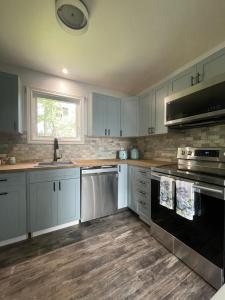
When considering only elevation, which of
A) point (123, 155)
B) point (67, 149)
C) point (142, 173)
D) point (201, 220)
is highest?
point (67, 149)

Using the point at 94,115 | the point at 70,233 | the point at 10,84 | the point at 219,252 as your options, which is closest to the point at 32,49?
the point at 10,84

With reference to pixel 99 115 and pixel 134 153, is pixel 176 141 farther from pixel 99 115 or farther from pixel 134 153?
pixel 99 115

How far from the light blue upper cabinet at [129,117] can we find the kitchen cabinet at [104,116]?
110mm

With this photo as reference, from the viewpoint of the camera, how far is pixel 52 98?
8.69 ft

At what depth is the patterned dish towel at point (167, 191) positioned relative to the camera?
5.25 ft

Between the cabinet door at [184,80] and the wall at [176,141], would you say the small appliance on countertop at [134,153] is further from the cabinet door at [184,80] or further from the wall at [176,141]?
the cabinet door at [184,80]

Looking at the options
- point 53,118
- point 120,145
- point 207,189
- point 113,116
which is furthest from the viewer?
point 120,145

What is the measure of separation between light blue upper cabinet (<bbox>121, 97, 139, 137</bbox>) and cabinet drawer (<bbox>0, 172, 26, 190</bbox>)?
1916 mm

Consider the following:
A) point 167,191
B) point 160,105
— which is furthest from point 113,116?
point 167,191

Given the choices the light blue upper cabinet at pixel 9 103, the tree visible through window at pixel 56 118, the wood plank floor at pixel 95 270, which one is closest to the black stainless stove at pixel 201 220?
the wood plank floor at pixel 95 270

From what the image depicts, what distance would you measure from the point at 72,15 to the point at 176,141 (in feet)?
6.88

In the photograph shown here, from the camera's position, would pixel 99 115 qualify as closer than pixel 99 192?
No

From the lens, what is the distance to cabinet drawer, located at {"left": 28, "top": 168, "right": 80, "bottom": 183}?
1891 mm

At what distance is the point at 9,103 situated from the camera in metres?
1.97
